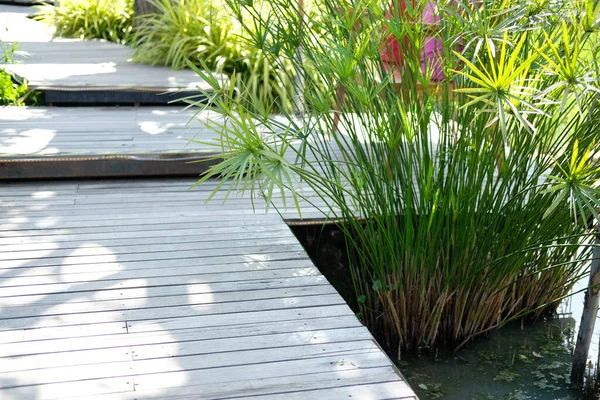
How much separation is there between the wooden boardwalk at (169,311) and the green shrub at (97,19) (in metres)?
5.23

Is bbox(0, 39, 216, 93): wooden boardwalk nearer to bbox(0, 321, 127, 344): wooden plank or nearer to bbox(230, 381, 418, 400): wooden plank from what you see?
bbox(0, 321, 127, 344): wooden plank

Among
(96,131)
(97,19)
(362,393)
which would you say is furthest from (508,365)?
(97,19)

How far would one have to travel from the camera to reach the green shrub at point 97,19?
826cm

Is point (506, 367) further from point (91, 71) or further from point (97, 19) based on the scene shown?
point (97, 19)

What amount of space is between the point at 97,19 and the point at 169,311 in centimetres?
664

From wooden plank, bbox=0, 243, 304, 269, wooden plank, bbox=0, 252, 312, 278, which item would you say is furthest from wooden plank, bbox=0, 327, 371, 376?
wooden plank, bbox=0, 243, 304, 269

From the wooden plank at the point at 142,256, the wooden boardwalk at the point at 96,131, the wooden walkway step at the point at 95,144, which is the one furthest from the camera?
the wooden boardwalk at the point at 96,131

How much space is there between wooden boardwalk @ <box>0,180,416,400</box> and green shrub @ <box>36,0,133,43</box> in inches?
206

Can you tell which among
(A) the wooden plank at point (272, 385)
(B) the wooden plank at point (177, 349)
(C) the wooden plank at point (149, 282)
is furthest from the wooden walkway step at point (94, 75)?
(A) the wooden plank at point (272, 385)

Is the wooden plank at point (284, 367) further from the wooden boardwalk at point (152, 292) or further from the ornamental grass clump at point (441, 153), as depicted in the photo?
the ornamental grass clump at point (441, 153)

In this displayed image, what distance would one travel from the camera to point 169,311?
2.42 metres

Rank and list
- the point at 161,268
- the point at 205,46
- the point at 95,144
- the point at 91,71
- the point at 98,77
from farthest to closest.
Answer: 1. the point at 205,46
2. the point at 91,71
3. the point at 98,77
4. the point at 95,144
5. the point at 161,268

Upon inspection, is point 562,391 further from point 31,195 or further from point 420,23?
point 31,195

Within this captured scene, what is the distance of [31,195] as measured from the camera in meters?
3.60
